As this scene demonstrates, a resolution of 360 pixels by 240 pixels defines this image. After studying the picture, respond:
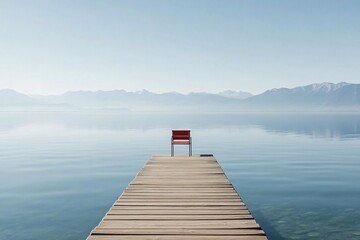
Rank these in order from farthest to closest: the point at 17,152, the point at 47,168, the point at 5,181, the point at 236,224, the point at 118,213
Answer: the point at 17,152, the point at 47,168, the point at 5,181, the point at 118,213, the point at 236,224

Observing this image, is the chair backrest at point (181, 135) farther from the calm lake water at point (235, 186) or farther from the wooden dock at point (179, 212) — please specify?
the wooden dock at point (179, 212)

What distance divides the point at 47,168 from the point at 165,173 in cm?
1236

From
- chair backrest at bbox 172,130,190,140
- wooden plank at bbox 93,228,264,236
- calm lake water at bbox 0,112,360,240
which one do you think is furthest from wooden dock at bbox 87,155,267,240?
chair backrest at bbox 172,130,190,140

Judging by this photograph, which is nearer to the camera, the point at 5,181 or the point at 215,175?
the point at 215,175

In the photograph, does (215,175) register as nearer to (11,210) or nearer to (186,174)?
(186,174)

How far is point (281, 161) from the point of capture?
24.9 m

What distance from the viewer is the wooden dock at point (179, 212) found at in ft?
20.0

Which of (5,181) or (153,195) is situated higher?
(153,195)

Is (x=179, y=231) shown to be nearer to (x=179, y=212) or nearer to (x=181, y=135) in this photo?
(x=179, y=212)

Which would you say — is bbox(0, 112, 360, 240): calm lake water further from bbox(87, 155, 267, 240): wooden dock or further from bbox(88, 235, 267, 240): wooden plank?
bbox(88, 235, 267, 240): wooden plank

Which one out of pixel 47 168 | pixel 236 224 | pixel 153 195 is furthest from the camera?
pixel 47 168

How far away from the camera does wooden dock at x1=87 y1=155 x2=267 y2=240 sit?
6.09 meters

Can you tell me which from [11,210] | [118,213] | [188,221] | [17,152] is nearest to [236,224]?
[188,221]

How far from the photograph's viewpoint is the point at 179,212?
24.3 ft
